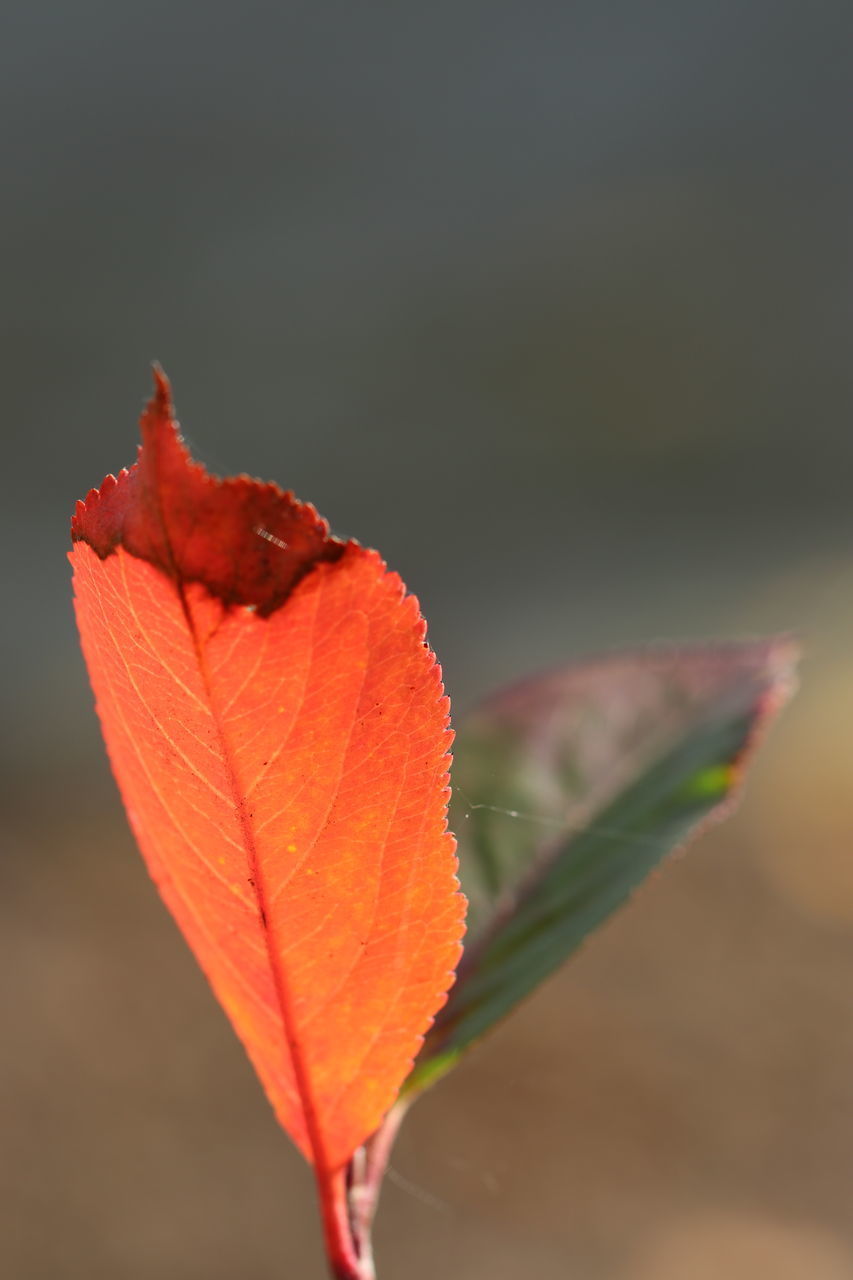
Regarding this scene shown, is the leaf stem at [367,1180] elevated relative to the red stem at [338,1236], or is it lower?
lower

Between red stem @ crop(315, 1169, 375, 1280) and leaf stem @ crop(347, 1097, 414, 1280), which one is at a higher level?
red stem @ crop(315, 1169, 375, 1280)

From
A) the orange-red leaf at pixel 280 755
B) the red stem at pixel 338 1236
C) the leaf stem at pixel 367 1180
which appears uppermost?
the orange-red leaf at pixel 280 755

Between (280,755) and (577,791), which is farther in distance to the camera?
(577,791)

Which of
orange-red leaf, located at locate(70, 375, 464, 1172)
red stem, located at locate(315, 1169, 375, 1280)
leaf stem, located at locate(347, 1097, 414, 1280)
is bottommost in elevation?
leaf stem, located at locate(347, 1097, 414, 1280)

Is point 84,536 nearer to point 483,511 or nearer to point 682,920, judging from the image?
point 682,920

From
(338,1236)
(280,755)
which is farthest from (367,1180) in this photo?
(280,755)

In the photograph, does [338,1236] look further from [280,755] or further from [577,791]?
[577,791]
